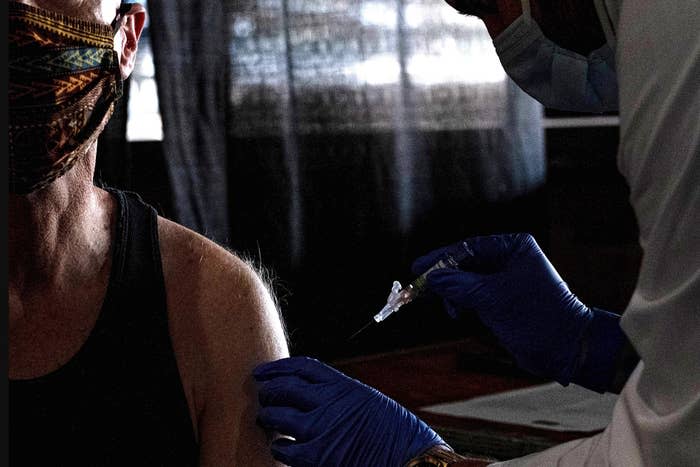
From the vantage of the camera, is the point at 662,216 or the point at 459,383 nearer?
the point at 662,216

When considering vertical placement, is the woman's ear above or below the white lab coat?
above

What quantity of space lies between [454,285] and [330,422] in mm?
314

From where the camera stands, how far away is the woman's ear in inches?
53.8

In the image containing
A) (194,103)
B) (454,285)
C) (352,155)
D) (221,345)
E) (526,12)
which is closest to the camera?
(526,12)

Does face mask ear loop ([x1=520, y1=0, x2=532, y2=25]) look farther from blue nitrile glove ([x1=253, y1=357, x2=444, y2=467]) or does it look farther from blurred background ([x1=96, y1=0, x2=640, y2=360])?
blurred background ([x1=96, y1=0, x2=640, y2=360])

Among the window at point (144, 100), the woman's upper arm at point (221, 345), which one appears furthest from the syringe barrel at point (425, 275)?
the window at point (144, 100)

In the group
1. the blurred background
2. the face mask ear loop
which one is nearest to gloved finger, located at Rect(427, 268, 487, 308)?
the face mask ear loop

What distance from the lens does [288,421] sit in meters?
1.28

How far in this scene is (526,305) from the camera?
1.57m

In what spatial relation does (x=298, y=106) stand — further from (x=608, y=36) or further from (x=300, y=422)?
(x=608, y=36)

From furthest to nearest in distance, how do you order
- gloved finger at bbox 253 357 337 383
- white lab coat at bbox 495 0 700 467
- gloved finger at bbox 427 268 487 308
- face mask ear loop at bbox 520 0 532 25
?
gloved finger at bbox 427 268 487 308
gloved finger at bbox 253 357 337 383
face mask ear loop at bbox 520 0 532 25
white lab coat at bbox 495 0 700 467

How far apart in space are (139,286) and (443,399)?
2073 millimetres

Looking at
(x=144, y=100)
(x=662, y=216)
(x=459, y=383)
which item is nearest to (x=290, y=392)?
(x=662, y=216)

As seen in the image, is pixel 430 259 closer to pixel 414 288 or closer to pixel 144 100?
pixel 414 288
